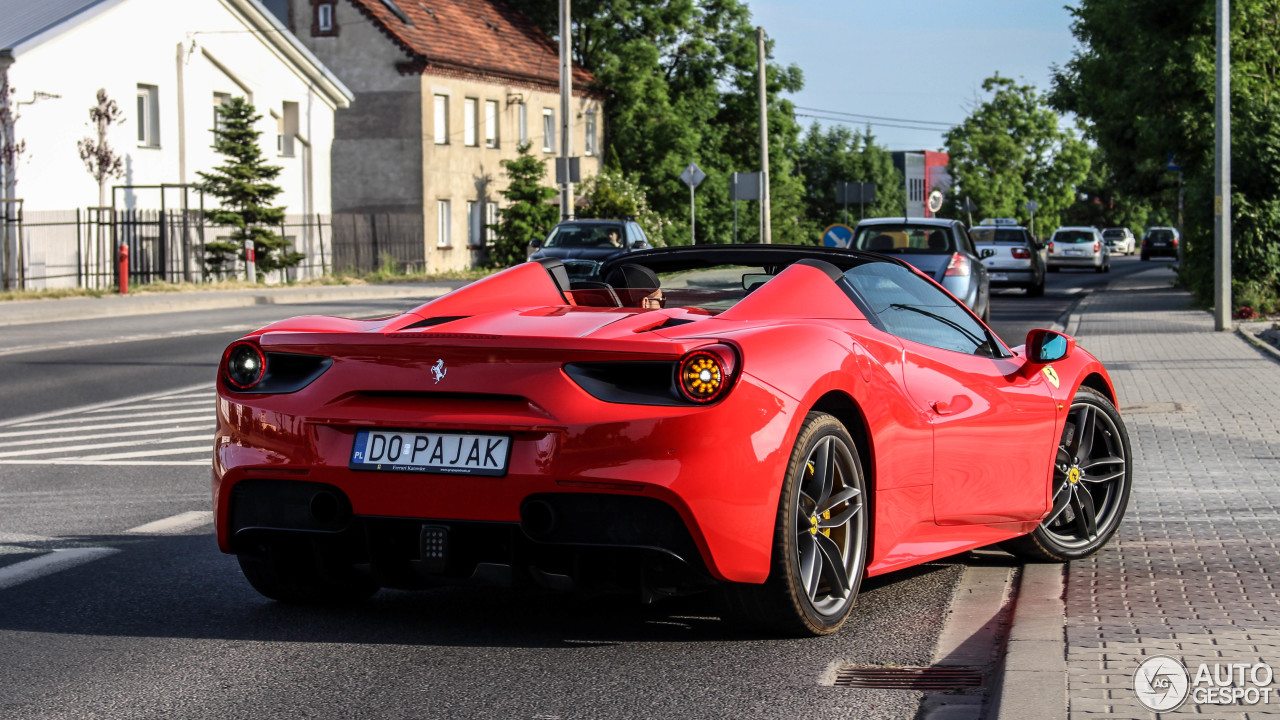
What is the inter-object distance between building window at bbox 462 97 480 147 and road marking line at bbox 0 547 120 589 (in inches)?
1913

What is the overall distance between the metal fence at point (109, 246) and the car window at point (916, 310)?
1154 inches

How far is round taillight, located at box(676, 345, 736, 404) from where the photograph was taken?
4625mm

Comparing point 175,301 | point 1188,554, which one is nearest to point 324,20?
point 175,301

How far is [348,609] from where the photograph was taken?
18.7 feet

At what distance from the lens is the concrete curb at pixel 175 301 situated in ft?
86.5

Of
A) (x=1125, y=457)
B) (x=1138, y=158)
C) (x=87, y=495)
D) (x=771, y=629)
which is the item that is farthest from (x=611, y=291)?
(x=1138, y=158)

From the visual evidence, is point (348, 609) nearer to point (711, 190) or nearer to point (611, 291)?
point (611, 291)

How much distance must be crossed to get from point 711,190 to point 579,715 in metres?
60.9

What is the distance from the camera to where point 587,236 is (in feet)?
99.5

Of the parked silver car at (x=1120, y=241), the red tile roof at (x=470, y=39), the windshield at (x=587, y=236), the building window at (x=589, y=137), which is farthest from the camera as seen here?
the parked silver car at (x=1120, y=241)

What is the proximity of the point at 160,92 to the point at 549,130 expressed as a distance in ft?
74.2

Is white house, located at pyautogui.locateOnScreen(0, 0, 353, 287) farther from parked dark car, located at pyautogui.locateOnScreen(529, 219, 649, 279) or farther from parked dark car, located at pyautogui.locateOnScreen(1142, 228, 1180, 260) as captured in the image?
parked dark car, located at pyautogui.locateOnScreen(1142, 228, 1180, 260)

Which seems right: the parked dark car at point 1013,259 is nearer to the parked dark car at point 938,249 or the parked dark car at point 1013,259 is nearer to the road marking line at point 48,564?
the parked dark car at point 938,249

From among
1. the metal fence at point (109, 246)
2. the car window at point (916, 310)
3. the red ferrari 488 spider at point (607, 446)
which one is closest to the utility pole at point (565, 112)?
the metal fence at point (109, 246)
